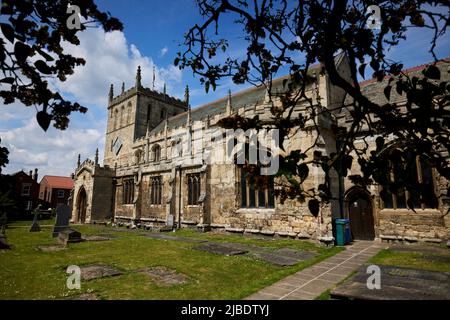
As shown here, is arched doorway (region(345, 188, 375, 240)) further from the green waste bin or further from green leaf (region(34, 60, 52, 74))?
green leaf (region(34, 60, 52, 74))

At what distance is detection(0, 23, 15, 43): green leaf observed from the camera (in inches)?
70.7

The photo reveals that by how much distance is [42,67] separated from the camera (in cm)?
204

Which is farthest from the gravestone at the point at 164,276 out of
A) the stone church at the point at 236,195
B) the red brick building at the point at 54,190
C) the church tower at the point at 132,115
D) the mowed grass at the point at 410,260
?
the red brick building at the point at 54,190

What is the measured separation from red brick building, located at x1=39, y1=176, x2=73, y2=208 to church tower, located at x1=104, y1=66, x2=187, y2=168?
44.4ft

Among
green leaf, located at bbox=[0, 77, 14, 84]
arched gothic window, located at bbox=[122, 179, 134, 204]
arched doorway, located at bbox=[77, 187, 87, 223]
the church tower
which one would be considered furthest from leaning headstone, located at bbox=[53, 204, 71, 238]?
the church tower

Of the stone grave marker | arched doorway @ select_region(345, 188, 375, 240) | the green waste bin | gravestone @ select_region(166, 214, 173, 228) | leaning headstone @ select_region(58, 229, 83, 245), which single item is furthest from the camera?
gravestone @ select_region(166, 214, 173, 228)

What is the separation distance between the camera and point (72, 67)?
Result: 8.57ft

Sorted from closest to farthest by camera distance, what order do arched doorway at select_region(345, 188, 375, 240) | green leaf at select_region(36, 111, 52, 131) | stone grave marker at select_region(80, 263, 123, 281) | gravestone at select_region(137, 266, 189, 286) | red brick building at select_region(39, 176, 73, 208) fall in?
green leaf at select_region(36, 111, 52, 131) → gravestone at select_region(137, 266, 189, 286) → stone grave marker at select_region(80, 263, 123, 281) → arched doorway at select_region(345, 188, 375, 240) → red brick building at select_region(39, 176, 73, 208)

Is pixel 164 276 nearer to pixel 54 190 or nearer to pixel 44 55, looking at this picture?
pixel 44 55

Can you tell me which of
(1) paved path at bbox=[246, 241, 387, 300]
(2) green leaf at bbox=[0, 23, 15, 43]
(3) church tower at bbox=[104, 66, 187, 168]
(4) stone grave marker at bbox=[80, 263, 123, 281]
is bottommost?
(1) paved path at bbox=[246, 241, 387, 300]

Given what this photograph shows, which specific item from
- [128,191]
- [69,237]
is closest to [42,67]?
[69,237]
